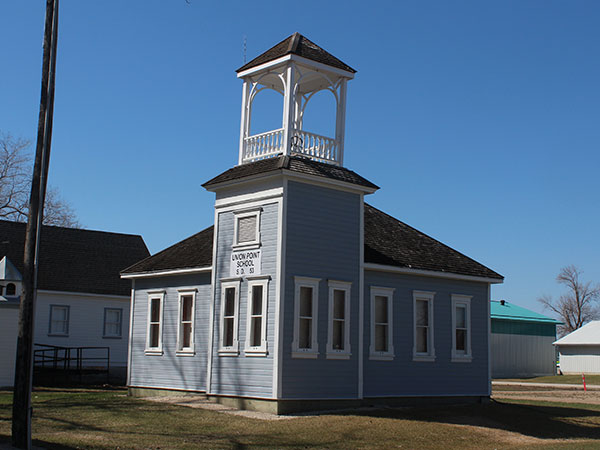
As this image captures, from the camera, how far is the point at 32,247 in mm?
14109

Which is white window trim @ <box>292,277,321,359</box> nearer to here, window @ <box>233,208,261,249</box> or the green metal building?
window @ <box>233,208,261,249</box>

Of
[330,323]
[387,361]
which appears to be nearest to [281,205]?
[330,323]

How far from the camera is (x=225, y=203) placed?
23109 millimetres

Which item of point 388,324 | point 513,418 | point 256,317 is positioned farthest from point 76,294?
point 513,418

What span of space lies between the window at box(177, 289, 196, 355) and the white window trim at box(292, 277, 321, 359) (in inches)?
193

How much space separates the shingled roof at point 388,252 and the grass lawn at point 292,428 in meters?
4.64

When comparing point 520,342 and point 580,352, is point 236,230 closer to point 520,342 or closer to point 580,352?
point 520,342

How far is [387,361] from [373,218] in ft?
19.9

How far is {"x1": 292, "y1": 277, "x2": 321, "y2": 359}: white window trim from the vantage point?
20750mm

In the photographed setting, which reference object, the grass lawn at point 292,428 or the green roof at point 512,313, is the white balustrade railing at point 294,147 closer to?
the grass lawn at point 292,428

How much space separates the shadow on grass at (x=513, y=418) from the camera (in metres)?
20.3

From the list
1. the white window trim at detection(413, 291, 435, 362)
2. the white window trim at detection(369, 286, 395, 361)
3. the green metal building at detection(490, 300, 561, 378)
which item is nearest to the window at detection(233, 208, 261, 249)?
the white window trim at detection(369, 286, 395, 361)

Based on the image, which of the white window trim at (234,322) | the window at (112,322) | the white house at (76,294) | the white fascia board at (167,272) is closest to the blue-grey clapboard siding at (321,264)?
the white window trim at (234,322)

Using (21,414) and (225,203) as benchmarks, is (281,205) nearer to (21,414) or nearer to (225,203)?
(225,203)
